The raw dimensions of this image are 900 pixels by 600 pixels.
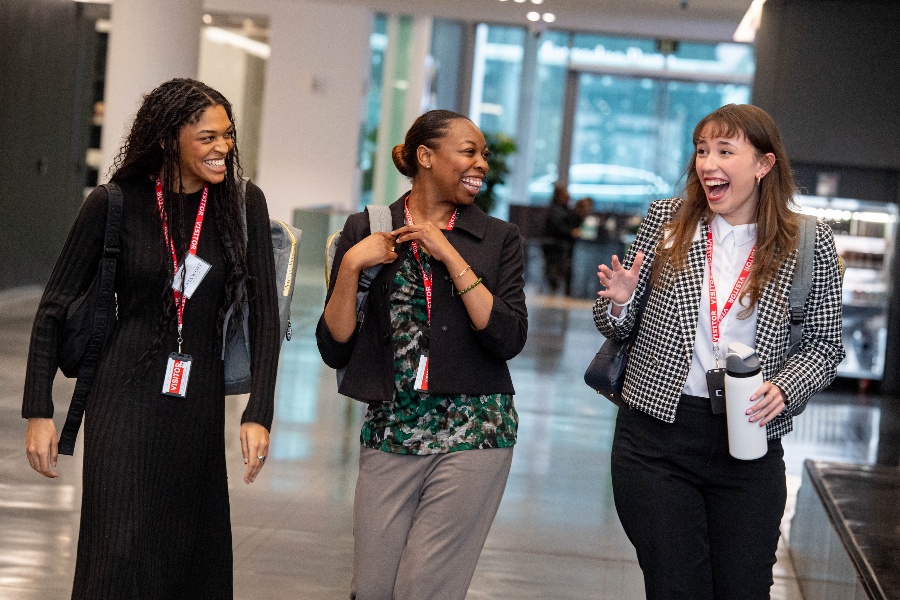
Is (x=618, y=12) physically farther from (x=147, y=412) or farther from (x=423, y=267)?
(x=147, y=412)

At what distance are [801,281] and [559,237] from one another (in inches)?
645

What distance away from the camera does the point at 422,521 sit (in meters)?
2.88

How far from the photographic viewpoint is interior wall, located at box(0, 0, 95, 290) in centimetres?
1238

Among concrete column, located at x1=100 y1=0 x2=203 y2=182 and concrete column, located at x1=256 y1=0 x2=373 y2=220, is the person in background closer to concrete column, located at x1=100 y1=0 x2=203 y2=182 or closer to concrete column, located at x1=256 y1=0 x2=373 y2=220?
concrete column, located at x1=256 y1=0 x2=373 y2=220

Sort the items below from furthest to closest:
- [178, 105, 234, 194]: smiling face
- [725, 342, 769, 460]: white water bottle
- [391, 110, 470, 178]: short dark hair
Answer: [391, 110, 470, 178]: short dark hair → [178, 105, 234, 194]: smiling face → [725, 342, 769, 460]: white water bottle

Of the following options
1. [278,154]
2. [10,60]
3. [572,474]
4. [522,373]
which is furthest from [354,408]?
[278,154]

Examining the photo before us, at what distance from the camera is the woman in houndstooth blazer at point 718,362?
2703 mm

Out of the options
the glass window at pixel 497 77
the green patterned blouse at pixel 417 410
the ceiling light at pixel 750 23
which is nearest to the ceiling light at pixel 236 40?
the glass window at pixel 497 77

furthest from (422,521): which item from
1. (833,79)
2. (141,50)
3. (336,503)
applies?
(833,79)

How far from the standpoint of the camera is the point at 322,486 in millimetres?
6004

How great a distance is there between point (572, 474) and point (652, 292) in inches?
161

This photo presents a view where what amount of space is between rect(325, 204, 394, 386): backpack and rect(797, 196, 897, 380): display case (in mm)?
9292

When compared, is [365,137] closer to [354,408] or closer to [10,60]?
[10,60]

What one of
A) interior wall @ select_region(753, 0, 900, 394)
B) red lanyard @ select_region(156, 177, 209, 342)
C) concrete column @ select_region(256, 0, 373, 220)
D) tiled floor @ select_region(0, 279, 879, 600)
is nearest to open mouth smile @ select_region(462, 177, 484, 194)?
red lanyard @ select_region(156, 177, 209, 342)
